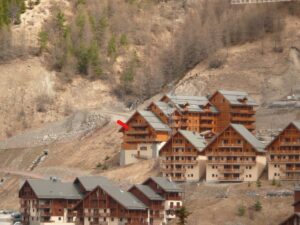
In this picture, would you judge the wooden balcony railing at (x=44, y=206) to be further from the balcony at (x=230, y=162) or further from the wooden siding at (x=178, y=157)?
the balcony at (x=230, y=162)

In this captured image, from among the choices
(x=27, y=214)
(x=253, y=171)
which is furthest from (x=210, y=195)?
(x=27, y=214)

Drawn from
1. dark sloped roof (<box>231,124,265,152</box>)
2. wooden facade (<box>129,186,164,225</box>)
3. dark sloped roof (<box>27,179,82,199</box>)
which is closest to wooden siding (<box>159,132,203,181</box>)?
dark sloped roof (<box>231,124,265,152</box>)

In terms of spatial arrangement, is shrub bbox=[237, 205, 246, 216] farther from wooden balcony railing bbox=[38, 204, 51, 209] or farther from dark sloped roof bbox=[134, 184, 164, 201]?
wooden balcony railing bbox=[38, 204, 51, 209]

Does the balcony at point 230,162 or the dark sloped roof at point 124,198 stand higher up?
the balcony at point 230,162

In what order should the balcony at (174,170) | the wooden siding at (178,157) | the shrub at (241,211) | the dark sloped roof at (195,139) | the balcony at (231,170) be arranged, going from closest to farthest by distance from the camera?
the shrub at (241,211), the balcony at (231,170), the wooden siding at (178,157), the balcony at (174,170), the dark sloped roof at (195,139)

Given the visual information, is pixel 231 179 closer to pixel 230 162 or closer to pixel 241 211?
pixel 230 162

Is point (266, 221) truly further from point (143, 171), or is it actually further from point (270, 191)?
point (143, 171)

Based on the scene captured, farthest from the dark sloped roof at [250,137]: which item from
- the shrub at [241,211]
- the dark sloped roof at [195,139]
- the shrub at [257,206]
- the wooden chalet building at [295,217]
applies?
the wooden chalet building at [295,217]
